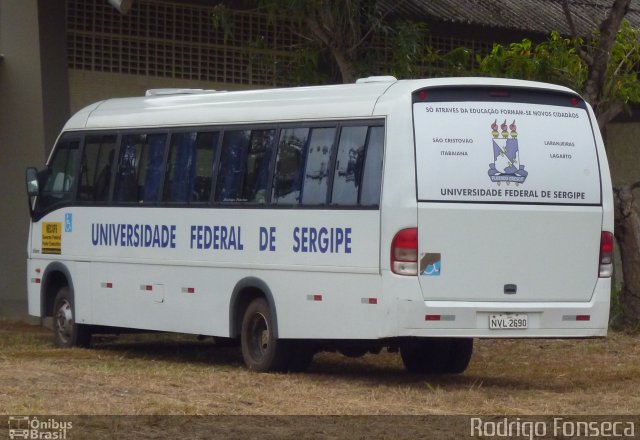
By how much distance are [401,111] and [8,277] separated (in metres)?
8.75

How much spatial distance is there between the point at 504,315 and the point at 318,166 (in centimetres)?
208

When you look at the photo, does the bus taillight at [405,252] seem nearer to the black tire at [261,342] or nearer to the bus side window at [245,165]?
the black tire at [261,342]

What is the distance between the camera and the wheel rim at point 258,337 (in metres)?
13.3

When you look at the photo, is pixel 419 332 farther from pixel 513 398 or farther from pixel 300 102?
pixel 300 102

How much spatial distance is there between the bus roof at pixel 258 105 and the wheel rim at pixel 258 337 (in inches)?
70.8

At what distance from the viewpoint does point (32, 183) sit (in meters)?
16.1

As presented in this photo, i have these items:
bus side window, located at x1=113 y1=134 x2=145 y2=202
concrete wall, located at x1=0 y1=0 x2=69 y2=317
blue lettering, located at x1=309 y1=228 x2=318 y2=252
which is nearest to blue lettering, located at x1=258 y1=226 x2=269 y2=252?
blue lettering, located at x1=309 y1=228 x2=318 y2=252

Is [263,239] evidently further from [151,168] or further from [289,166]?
[151,168]

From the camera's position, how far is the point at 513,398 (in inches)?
458

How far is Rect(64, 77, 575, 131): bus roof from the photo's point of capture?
1226 cm

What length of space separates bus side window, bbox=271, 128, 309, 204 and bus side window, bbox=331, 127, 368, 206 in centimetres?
50

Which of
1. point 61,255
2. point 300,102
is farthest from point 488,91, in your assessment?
point 61,255

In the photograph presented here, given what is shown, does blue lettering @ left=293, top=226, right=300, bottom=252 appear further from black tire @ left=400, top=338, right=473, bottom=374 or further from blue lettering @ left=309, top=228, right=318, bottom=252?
black tire @ left=400, top=338, right=473, bottom=374

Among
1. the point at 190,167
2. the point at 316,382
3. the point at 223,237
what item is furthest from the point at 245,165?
the point at 316,382
